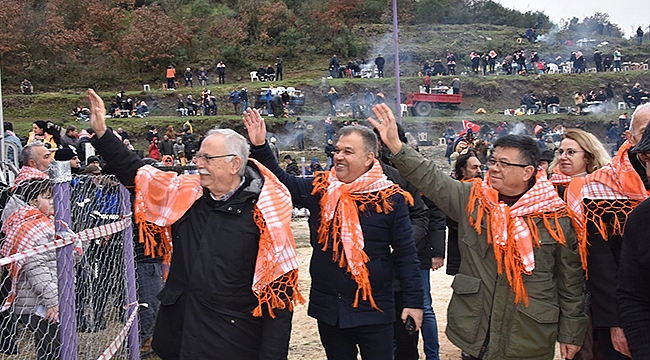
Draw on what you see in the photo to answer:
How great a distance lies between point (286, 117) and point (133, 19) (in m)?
19.5

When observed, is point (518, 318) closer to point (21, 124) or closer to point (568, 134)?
point (568, 134)

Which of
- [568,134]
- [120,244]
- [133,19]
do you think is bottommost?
[120,244]

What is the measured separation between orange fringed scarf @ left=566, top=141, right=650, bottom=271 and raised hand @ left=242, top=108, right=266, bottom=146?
1.86 meters

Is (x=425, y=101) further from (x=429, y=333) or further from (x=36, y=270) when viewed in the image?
(x=36, y=270)

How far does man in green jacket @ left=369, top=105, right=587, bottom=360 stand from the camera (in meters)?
3.39

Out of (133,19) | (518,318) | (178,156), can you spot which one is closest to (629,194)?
(518,318)

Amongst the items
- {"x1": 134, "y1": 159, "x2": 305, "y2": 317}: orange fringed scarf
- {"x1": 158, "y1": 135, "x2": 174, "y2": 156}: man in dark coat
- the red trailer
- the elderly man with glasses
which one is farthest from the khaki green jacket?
the red trailer

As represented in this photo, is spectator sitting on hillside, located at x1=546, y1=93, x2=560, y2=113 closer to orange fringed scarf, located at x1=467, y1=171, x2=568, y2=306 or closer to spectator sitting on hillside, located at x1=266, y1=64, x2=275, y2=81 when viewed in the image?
spectator sitting on hillside, located at x1=266, y1=64, x2=275, y2=81

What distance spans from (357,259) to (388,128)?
2.53 ft

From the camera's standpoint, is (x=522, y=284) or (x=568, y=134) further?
(x=568, y=134)

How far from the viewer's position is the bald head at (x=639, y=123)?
3.32m

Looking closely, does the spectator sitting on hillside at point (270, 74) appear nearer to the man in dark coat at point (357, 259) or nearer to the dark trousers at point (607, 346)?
the man in dark coat at point (357, 259)

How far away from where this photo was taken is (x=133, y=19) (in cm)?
4819

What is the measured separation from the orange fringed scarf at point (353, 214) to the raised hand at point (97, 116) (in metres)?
1.34
